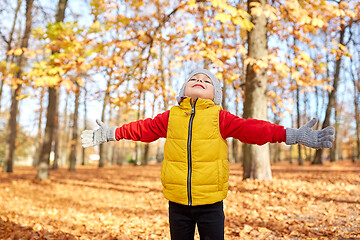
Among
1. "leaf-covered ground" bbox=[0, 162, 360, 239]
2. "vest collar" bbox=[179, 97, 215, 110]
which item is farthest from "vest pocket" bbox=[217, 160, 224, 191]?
"leaf-covered ground" bbox=[0, 162, 360, 239]

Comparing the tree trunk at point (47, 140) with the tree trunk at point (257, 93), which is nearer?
the tree trunk at point (257, 93)

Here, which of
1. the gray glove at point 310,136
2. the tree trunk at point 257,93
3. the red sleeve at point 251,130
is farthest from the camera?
the tree trunk at point 257,93

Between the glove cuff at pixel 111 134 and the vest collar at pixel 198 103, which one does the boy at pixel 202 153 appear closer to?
the vest collar at pixel 198 103

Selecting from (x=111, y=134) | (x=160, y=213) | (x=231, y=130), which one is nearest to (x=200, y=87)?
(x=231, y=130)

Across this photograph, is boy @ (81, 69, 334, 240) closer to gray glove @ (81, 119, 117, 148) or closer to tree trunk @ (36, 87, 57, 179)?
gray glove @ (81, 119, 117, 148)

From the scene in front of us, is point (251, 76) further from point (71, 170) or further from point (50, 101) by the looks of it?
point (71, 170)

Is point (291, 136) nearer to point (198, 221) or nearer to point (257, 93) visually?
point (198, 221)

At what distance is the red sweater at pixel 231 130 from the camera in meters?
2.16

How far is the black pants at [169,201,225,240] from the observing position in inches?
88.0

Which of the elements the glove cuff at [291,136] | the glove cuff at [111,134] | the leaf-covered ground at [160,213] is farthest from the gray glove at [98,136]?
the leaf-covered ground at [160,213]

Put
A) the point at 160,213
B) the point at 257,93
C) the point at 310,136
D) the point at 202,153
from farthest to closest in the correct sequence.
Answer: the point at 257,93
the point at 160,213
the point at 202,153
the point at 310,136

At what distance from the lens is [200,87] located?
246 centimetres

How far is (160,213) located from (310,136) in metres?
4.42

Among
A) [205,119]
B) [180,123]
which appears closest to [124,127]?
[180,123]
